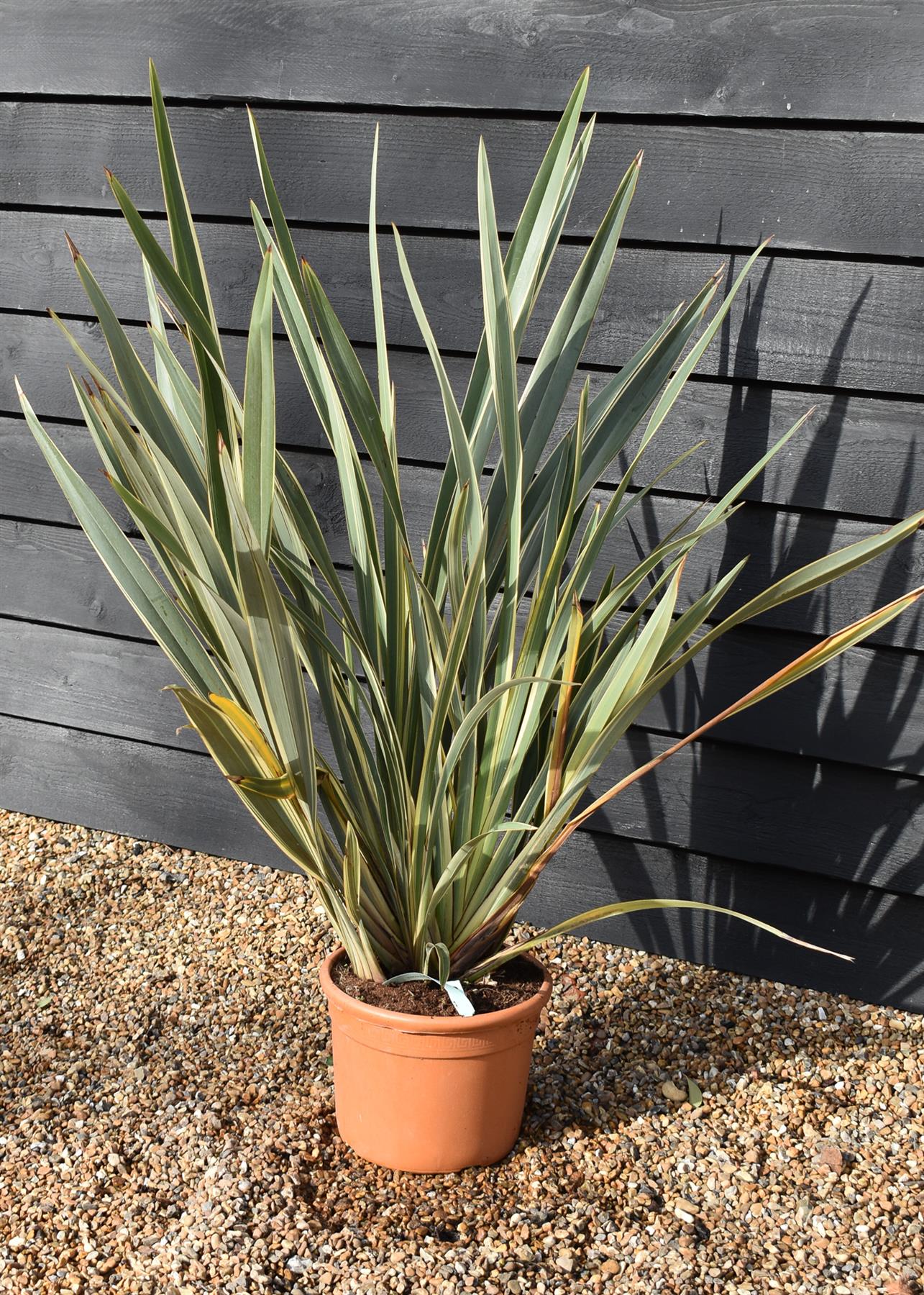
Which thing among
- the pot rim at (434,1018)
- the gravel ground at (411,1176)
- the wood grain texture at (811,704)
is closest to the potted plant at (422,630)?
the pot rim at (434,1018)

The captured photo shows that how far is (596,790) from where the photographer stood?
6.24 ft

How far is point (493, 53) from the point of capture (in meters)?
1.73

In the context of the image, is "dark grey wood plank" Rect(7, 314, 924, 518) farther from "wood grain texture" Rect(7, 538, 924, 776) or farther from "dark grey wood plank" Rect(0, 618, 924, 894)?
"dark grey wood plank" Rect(0, 618, 924, 894)

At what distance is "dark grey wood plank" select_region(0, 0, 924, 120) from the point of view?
157 centimetres

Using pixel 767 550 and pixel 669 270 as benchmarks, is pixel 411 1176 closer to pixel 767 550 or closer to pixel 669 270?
pixel 767 550

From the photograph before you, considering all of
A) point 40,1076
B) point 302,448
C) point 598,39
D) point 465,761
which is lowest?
point 40,1076

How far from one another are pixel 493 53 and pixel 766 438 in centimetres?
73

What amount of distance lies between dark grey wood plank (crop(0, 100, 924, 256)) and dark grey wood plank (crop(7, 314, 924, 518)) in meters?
0.22

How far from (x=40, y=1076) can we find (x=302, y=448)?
3.54 feet

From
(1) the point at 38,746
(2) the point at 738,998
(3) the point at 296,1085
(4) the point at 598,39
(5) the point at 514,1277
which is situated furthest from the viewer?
(1) the point at 38,746

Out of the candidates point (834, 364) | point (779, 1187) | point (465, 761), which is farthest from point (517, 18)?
point (779, 1187)

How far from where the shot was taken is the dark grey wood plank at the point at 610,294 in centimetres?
162

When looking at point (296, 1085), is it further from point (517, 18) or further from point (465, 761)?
point (517, 18)

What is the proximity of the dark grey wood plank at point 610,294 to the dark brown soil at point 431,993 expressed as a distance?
3.10ft
